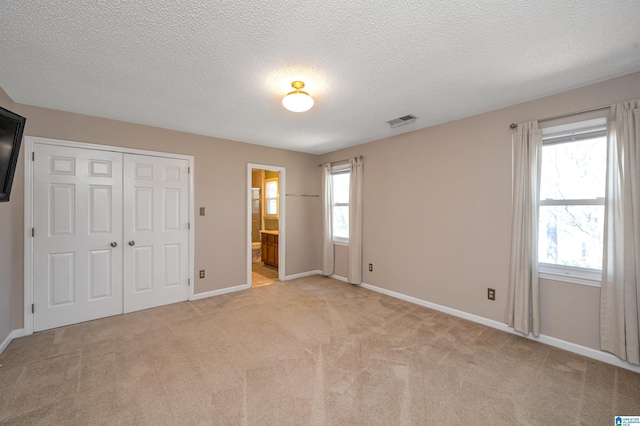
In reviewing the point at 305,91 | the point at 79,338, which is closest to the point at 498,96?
the point at 305,91

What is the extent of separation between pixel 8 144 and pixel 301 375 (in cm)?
284

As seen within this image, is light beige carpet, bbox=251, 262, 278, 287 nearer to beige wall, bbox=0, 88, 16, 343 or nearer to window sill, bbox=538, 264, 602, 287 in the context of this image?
beige wall, bbox=0, 88, 16, 343

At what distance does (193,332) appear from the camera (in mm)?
2930

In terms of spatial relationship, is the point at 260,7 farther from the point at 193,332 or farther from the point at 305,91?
the point at 193,332

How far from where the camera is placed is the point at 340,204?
5141 mm

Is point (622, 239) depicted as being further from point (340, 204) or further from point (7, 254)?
point (7, 254)

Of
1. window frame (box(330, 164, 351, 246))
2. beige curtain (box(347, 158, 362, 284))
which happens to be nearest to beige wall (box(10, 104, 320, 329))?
window frame (box(330, 164, 351, 246))

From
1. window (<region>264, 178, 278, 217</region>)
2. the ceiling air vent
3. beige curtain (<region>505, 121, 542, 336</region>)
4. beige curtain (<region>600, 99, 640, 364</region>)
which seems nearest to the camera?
beige curtain (<region>600, 99, 640, 364</region>)

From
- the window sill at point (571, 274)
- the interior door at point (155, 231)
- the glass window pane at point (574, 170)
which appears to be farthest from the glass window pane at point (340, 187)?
the window sill at point (571, 274)

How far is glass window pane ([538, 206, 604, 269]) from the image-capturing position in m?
2.52

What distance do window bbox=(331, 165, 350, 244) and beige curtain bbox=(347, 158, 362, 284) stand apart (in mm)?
302

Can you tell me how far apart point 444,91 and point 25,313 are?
498cm

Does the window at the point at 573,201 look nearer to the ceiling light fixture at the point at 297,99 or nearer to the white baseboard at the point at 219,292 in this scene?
the ceiling light fixture at the point at 297,99

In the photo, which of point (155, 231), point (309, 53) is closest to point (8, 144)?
point (155, 231)
